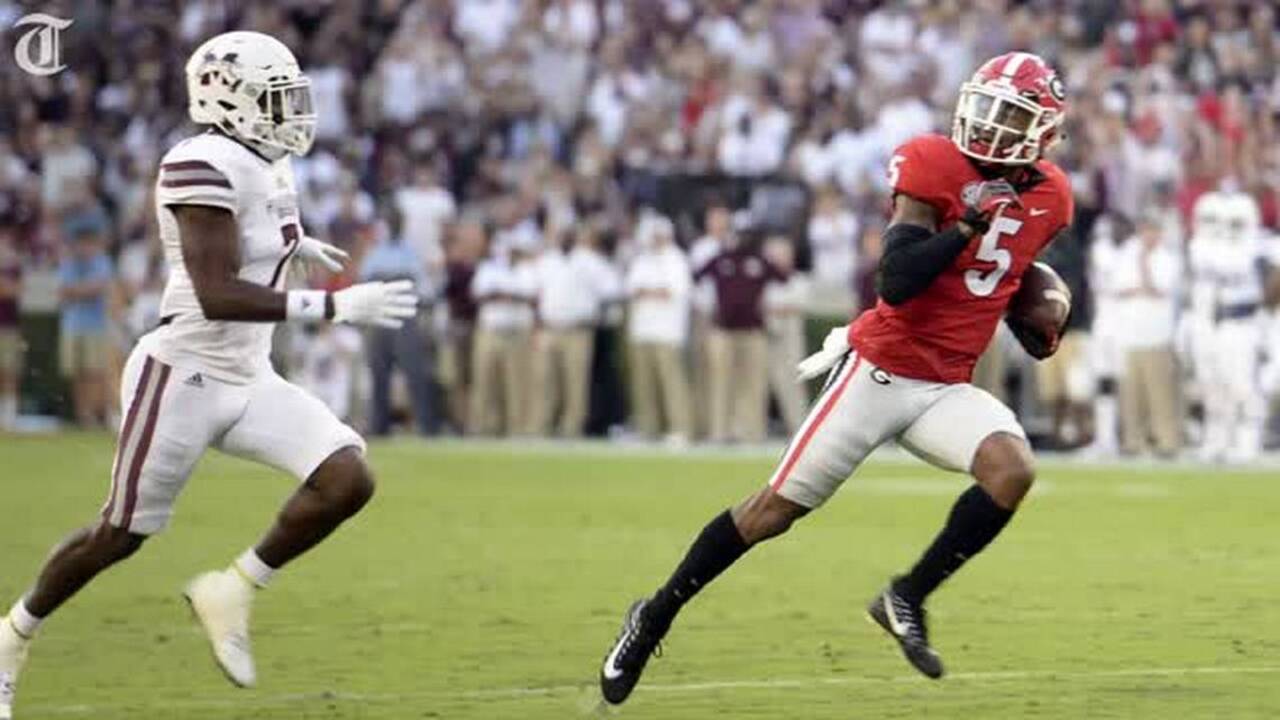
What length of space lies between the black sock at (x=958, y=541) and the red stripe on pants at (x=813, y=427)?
456 mm

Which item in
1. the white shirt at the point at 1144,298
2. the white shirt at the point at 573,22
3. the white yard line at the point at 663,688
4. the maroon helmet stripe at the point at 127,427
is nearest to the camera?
the maroon helmet stripe at the point at 127,427

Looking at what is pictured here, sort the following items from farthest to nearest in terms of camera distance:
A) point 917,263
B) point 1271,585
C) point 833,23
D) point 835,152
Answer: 1. point 833,23
2. point 835,152
3. point 1271,585
4. point 917,263

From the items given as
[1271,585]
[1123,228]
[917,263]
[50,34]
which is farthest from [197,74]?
[1123,228]

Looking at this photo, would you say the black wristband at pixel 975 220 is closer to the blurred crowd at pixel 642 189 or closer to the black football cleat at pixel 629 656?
the black football cleat at pixel 629 656

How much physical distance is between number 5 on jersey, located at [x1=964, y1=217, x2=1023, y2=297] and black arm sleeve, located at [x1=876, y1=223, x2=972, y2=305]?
0.26 metres

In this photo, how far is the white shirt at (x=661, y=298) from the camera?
72.1 feet

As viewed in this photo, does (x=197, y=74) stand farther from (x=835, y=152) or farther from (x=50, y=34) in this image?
(x=835, y=152)

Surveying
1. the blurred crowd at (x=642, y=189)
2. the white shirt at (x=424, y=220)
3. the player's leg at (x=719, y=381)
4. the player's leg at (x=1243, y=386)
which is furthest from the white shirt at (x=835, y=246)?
the player's leg at (x=1243, y=386)

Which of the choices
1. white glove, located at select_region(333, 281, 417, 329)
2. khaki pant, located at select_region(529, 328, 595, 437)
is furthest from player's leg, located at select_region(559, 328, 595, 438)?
white glove, located at select_region(333, 281, 417, 329)

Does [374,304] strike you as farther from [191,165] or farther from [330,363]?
[330,363]

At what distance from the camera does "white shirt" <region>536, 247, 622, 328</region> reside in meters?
22.5

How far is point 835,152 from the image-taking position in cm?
2250

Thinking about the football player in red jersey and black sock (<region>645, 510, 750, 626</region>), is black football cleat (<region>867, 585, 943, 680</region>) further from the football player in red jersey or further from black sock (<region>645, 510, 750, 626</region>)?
black sock (<region>645, 510, 750, 626</region>)

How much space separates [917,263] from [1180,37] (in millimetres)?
15181
